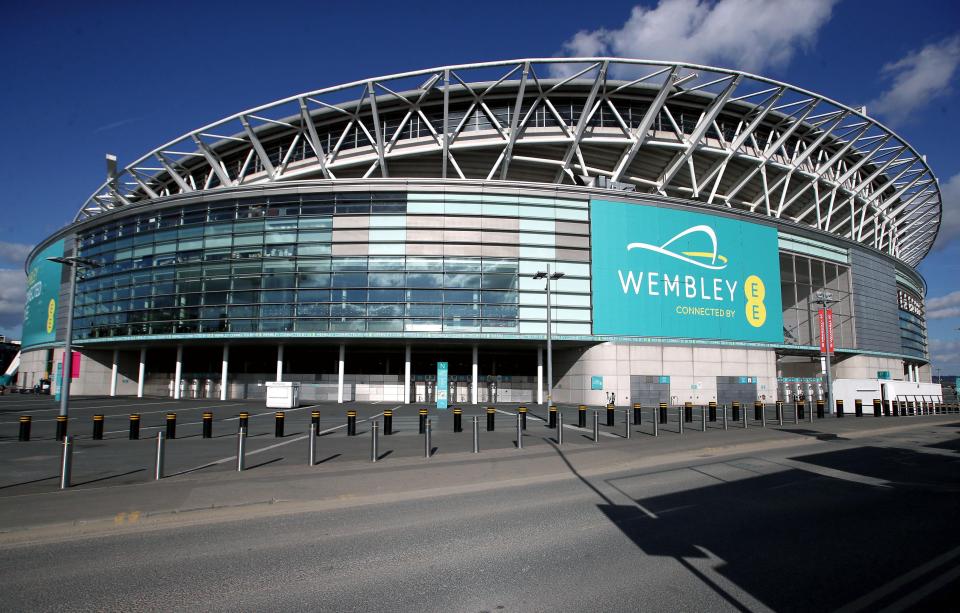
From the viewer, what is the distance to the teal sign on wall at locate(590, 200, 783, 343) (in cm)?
3812

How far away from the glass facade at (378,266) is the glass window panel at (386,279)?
0.07 m

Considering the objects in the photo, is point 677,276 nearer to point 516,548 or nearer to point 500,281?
point 500,281

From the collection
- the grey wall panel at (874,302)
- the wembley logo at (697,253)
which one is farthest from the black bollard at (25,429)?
the grey wall panel at (874,302)

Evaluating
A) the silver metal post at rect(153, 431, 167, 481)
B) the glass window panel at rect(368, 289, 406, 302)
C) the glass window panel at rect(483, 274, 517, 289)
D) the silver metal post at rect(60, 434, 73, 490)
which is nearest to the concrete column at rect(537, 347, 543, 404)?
the glass window panel at rect(483, 274, 517, 289)

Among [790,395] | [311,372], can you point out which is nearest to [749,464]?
[311,372]

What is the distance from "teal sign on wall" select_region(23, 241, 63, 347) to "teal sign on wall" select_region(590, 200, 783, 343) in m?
50.1

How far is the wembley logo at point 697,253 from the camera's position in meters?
39.2

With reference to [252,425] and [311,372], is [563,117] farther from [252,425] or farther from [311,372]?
[252,425]

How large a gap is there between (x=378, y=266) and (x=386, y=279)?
1.07 m

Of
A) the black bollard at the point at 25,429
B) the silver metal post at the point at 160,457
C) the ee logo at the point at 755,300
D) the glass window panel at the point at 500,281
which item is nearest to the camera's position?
the silver metal post at the point at 160,457

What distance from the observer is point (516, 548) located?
20.9 feet

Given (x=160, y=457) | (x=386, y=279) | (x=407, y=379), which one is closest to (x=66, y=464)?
(x=160, y=457)

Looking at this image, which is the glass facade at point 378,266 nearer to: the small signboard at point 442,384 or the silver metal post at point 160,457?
the small signboard at point 442,384

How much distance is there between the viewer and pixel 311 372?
141 feet
